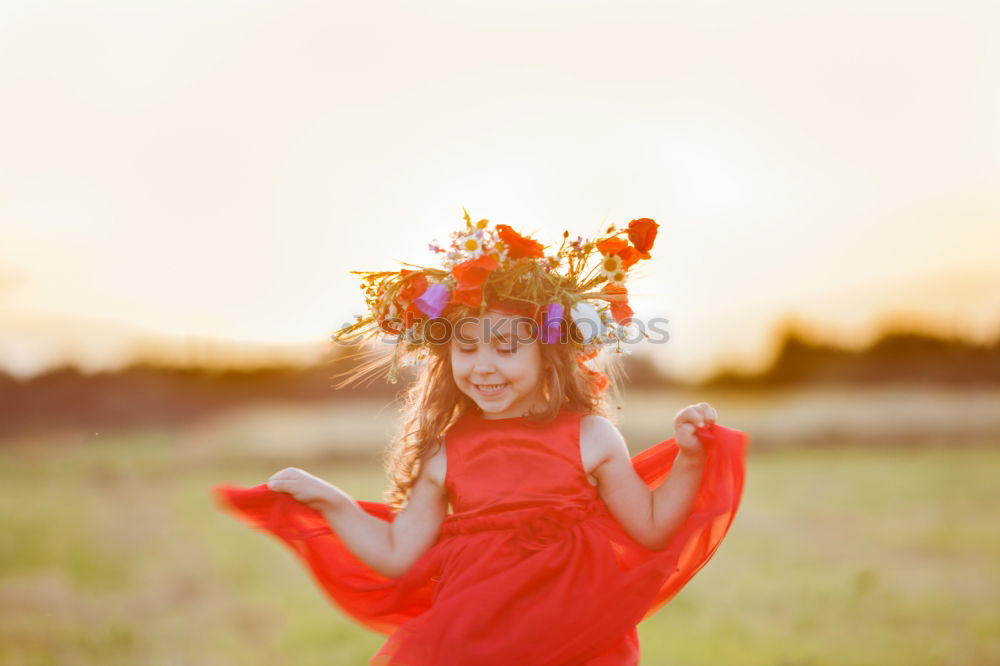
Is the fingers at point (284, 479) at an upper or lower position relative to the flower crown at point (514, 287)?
lower

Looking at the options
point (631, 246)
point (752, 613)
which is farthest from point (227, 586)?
point (631, 246)

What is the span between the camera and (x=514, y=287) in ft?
10.0

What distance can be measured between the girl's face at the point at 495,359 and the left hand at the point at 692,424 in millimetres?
458

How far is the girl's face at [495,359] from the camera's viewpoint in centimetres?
301

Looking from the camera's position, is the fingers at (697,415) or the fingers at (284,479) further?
the fingers at (284,479)

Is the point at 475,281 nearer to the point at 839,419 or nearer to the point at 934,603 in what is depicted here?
the point at 934,603

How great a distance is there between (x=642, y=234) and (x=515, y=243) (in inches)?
16.0

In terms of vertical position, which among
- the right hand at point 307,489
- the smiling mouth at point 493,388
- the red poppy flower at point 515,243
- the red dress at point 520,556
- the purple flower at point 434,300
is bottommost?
the red dress at point 520,556

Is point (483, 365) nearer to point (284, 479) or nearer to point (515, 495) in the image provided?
point (515, 495)

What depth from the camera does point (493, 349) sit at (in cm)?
301

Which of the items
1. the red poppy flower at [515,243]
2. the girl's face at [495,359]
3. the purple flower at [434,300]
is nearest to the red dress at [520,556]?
the girl's face at [495,359]

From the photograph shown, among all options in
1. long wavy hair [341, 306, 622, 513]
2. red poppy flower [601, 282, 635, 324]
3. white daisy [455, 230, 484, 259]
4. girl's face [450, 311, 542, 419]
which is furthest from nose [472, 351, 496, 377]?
red poppy flower [601, 282, 635, 324]

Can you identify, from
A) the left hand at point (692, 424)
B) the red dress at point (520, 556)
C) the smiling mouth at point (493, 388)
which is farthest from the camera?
the smiling mouth at point (493, 388)

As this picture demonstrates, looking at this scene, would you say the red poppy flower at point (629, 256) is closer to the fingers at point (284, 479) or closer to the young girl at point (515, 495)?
the young girl at point (515, 495)
